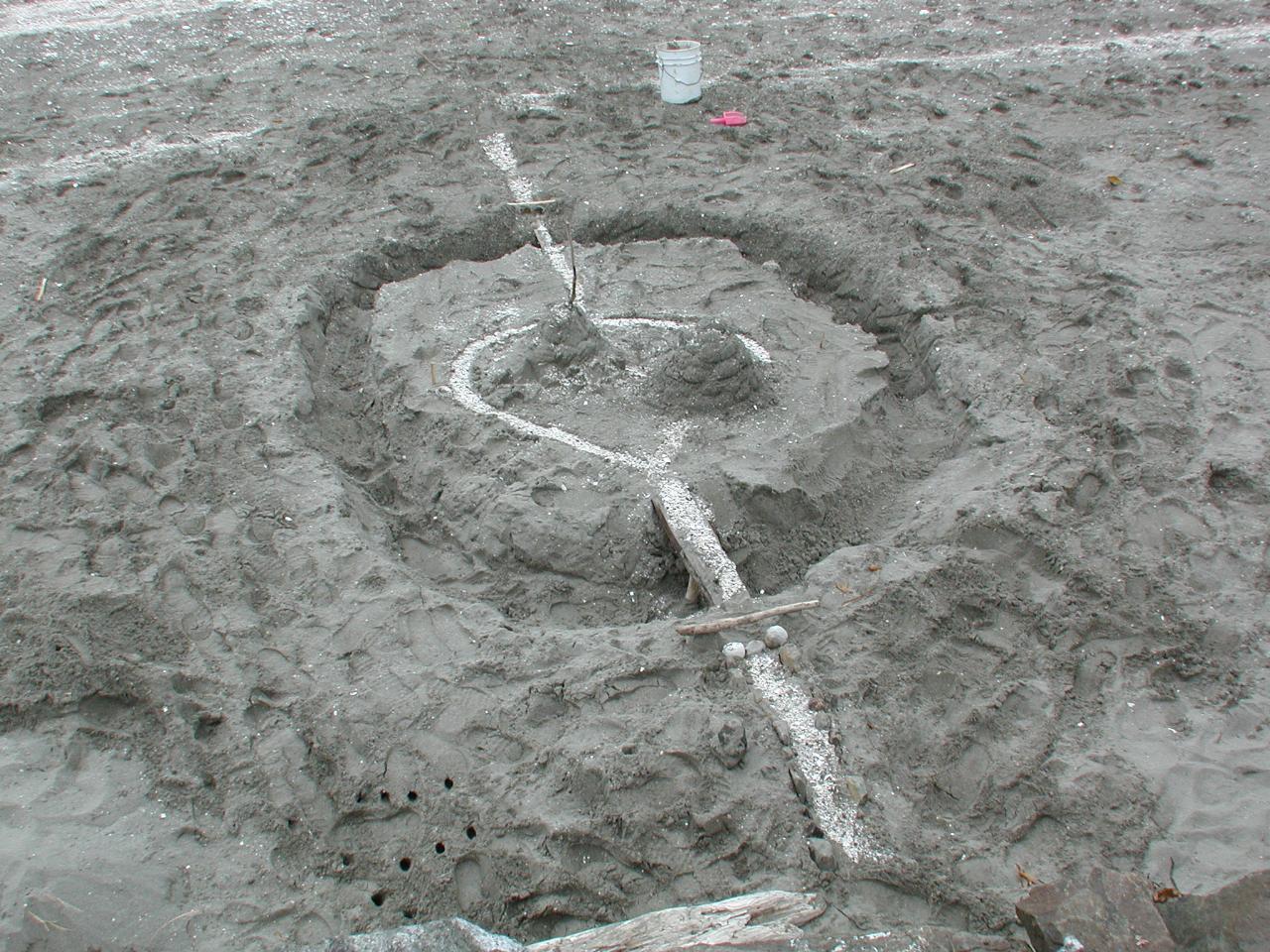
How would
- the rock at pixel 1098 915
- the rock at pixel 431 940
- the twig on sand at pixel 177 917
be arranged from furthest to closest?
1. the twig on sand at pixel 177 917
2. the rock at pixel 431 940
3. the rock at pixel 1098 915

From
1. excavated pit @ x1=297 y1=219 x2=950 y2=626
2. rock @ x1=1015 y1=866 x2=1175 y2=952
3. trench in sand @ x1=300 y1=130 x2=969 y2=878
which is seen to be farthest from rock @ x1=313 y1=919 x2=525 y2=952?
excavated pit @ x1=297 y1=219 x2=950 y2=626

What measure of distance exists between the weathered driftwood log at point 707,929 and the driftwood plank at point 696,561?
3.97 ft

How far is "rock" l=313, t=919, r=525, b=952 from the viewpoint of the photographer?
7.85 feet

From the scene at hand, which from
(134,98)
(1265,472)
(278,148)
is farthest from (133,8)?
(1265,472)

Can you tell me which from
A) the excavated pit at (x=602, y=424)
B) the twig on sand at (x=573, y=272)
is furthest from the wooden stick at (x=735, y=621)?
the twig on sand at (x=573, y=272)

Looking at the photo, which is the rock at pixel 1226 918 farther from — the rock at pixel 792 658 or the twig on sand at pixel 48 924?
the twig on sand at pixel 48 924

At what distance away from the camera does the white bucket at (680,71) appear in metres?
7.31

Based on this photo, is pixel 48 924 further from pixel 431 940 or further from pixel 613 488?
pixel 613 488

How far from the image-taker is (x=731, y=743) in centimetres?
311

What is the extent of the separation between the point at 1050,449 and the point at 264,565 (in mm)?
3241

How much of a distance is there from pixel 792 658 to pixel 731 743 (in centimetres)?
44

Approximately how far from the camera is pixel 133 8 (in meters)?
9.34

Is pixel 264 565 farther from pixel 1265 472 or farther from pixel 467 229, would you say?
pixel 1265 472

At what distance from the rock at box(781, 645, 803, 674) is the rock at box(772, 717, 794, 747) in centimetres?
22
